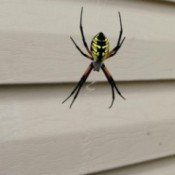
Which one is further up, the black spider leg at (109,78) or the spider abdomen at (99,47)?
the spider abdomen at (99,47)

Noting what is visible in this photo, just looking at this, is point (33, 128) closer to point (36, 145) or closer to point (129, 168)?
point (36, 145)

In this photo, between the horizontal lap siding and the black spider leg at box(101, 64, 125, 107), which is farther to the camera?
the black spider leg at box(101, 64, 125, 107)

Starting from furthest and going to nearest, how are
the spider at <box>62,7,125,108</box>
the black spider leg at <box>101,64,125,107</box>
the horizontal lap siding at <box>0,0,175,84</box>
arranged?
the black spider leg at <box>101,64,125,107</box> → the spider at <box>62,7,125,108</box> → the horizontal lap siding at <box>0,0,175,84</box>

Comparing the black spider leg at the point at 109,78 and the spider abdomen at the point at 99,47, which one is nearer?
the spider abdomen at the point at 99,47

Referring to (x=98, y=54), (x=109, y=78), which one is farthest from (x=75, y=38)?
(x=109, y=78)

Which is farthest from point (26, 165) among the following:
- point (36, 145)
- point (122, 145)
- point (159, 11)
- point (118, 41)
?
point (159, 11)

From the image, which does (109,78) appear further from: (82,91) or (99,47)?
(99,47)
